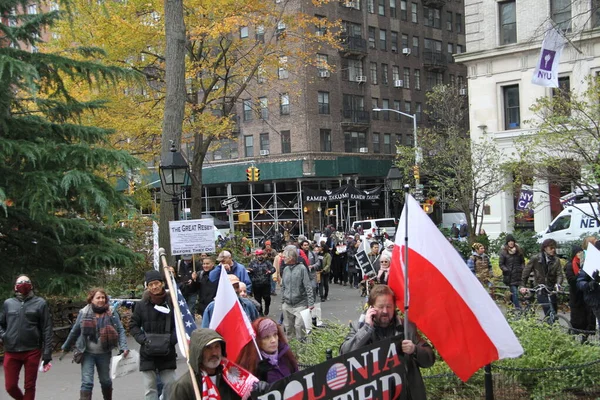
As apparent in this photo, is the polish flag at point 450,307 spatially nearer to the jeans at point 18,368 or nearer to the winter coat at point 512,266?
the jeans at point 18,368

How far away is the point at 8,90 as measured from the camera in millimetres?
14750

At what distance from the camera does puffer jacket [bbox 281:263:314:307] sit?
1212 cm

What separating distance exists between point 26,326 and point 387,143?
51.7 m

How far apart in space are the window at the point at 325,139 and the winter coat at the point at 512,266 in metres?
38.8

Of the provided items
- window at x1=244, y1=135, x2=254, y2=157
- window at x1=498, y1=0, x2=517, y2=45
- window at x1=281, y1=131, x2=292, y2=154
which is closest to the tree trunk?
window at x1=498, y1=0, x2=517, y2=45

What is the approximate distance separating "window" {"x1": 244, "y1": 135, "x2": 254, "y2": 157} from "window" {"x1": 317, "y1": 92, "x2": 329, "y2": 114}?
5.81 metres

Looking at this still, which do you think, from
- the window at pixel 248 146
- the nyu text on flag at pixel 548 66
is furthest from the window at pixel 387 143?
the nyu text on flag at pixel 548 66

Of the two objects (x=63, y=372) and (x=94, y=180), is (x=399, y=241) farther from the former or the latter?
(x=94, y=180)

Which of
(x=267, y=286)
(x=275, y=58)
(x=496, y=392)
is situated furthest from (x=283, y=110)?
(x=496, y=392)

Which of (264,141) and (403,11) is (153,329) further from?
(403,11)

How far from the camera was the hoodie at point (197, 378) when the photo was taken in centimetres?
474

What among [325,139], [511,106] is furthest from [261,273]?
[325,139]

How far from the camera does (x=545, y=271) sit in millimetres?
13602

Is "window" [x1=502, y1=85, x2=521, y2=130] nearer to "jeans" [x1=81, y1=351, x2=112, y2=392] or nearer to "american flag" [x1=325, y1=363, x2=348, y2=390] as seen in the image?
"jeans" [x1=81, y1=351, x2=112, y2=392]
